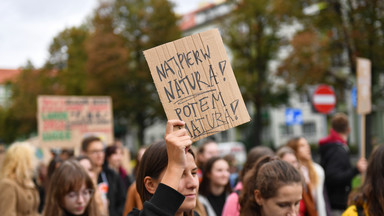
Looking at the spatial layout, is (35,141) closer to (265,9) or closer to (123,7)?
(265,9)

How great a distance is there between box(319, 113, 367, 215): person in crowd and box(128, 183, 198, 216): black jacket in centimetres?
489

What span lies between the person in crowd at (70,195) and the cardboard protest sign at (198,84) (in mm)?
1844

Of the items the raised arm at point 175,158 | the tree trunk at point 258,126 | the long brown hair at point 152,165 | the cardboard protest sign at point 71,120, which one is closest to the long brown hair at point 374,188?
the long brown hair at point 152,165

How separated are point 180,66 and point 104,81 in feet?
97.8

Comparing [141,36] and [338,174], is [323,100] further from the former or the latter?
[141,36]

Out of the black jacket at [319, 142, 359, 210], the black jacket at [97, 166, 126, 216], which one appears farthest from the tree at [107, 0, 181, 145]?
the black jacket at [319, 142, 359, 210]

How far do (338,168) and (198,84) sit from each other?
4546mm

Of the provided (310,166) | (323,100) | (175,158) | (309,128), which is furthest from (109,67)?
(175,158)

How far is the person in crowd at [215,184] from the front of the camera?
18.0ft

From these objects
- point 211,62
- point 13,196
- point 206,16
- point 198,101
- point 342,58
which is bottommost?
point 342,58

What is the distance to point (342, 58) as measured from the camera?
19.7 metres

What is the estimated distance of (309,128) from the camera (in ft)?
145

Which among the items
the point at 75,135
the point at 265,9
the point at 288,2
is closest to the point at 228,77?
the point at 75,135

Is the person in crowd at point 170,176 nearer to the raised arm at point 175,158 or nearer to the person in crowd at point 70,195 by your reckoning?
the raised arm at point 175,158
